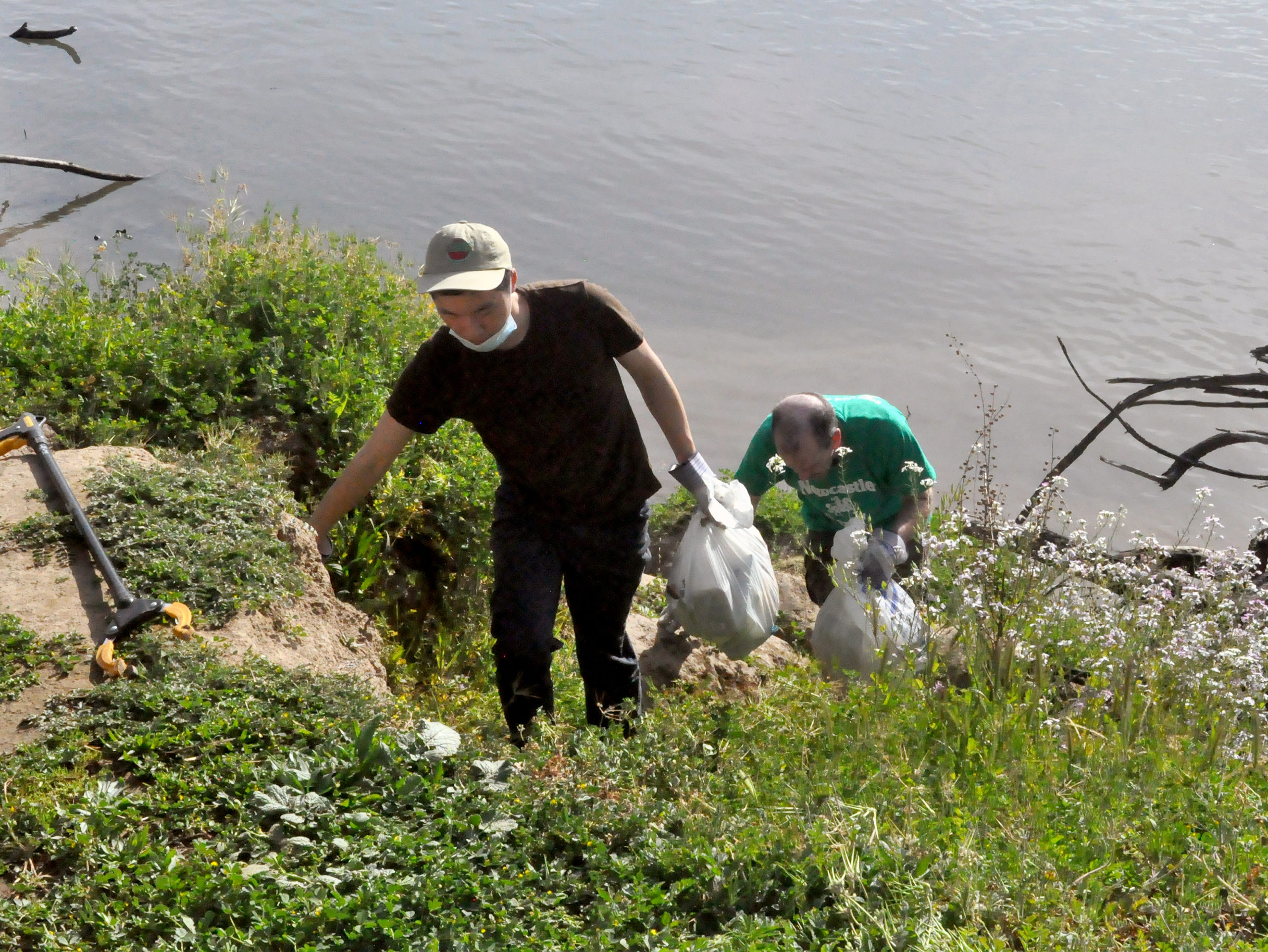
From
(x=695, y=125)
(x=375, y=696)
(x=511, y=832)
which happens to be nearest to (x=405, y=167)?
(x=695, y=125)

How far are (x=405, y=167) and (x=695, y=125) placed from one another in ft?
14.4

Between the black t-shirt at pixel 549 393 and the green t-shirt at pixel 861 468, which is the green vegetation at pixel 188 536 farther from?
the green t-shirt at pixel 861 468

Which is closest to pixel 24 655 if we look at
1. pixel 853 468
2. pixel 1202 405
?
pixel 853 468

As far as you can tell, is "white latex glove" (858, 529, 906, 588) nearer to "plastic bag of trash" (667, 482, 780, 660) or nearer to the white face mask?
"plastic bag of trash" (667, 482, 780, 660)

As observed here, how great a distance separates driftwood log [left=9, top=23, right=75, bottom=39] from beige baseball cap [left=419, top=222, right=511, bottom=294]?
16.7 meters

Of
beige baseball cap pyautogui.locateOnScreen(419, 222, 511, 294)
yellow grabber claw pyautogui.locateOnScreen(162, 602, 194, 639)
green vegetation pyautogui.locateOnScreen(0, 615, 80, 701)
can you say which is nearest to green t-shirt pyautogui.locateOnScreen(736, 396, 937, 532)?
beige baseball cap pyautogui.locateOnScreen(419, 222, 511, 294)

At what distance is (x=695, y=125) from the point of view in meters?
15.5

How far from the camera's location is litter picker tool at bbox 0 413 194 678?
3.49 meters

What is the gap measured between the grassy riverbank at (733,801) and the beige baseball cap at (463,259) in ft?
4.46

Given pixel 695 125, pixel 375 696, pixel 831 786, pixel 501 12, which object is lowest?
pixel 375 696

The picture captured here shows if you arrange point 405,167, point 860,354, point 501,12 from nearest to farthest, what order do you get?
point 860,354, point 405,167, point 501,12

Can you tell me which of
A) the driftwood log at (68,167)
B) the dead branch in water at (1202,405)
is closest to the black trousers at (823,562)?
the dead branch in water at (1202,405)

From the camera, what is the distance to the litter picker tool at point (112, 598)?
11.4ft

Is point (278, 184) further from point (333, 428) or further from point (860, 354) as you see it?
point (333, 428)
